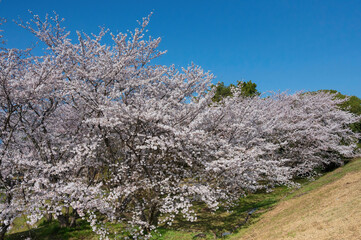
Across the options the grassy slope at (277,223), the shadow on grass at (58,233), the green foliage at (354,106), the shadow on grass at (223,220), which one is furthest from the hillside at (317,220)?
the green foliage at (354,106)

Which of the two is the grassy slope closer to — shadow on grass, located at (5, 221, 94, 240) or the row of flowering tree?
shadow on grass, located at (5, 221, 94, 240)

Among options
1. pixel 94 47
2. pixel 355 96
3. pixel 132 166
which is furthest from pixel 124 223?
pixel 355 96

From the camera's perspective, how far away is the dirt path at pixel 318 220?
22.5ft

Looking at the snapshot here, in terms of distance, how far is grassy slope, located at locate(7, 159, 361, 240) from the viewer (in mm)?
7422

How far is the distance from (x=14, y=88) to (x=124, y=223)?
7.84m

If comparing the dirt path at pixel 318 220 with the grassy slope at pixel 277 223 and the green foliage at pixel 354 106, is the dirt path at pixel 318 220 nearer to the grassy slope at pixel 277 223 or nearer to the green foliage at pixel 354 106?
the grassy slope at pixel 277 223

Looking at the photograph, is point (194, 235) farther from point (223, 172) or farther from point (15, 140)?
point (15, 140)

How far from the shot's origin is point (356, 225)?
21.8ft

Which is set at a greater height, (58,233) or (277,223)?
(58,233)

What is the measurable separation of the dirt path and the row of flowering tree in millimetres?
2067

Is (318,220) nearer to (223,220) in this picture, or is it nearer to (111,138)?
(223,220)

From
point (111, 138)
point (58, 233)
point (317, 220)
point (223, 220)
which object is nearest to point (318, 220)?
point (317, 220)

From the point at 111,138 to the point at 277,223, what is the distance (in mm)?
8306

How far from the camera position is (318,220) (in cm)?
805
